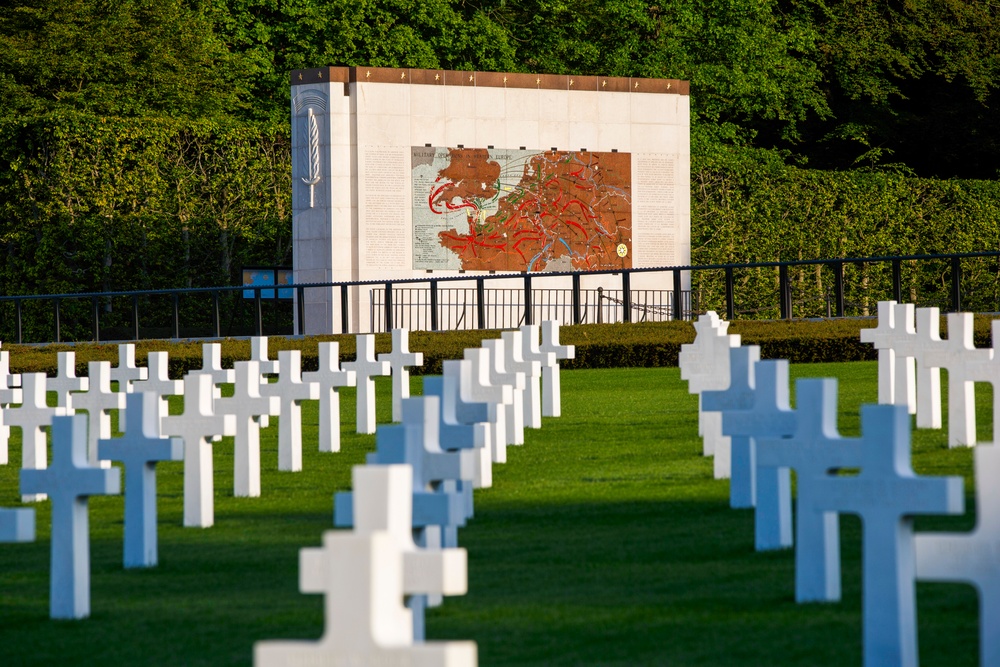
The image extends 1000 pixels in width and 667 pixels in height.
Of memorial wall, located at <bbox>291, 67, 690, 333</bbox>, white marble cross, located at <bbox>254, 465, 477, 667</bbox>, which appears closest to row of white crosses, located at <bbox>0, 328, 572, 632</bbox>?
white marble cross, located at <bbox>254, 465, 477, 667</bbox>

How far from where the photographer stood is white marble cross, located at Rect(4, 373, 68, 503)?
11.4 metres

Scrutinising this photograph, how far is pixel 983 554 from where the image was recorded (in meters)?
4.72

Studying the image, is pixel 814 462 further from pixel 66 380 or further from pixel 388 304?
pixel 388 304

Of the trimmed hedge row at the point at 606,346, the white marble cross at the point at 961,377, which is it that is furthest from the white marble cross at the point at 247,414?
the trimmed hedge row at the point at 606,346

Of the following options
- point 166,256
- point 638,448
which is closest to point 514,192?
point 166,256

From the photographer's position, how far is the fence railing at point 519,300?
1009 inches

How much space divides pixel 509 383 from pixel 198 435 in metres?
3.74

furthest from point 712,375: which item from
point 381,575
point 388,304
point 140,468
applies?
point 388,304

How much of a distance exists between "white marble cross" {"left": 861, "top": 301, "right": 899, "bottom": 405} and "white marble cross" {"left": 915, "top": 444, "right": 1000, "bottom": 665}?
323 inches

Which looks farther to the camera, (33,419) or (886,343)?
(886,343)

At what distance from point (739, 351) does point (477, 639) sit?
3.07 metres

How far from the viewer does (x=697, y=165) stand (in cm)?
3972

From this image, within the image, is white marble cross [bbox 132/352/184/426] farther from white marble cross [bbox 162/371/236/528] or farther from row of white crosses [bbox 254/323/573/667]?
row of white crosses [bbox 254/323/573/667]

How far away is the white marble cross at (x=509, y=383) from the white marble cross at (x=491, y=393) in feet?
0.93
